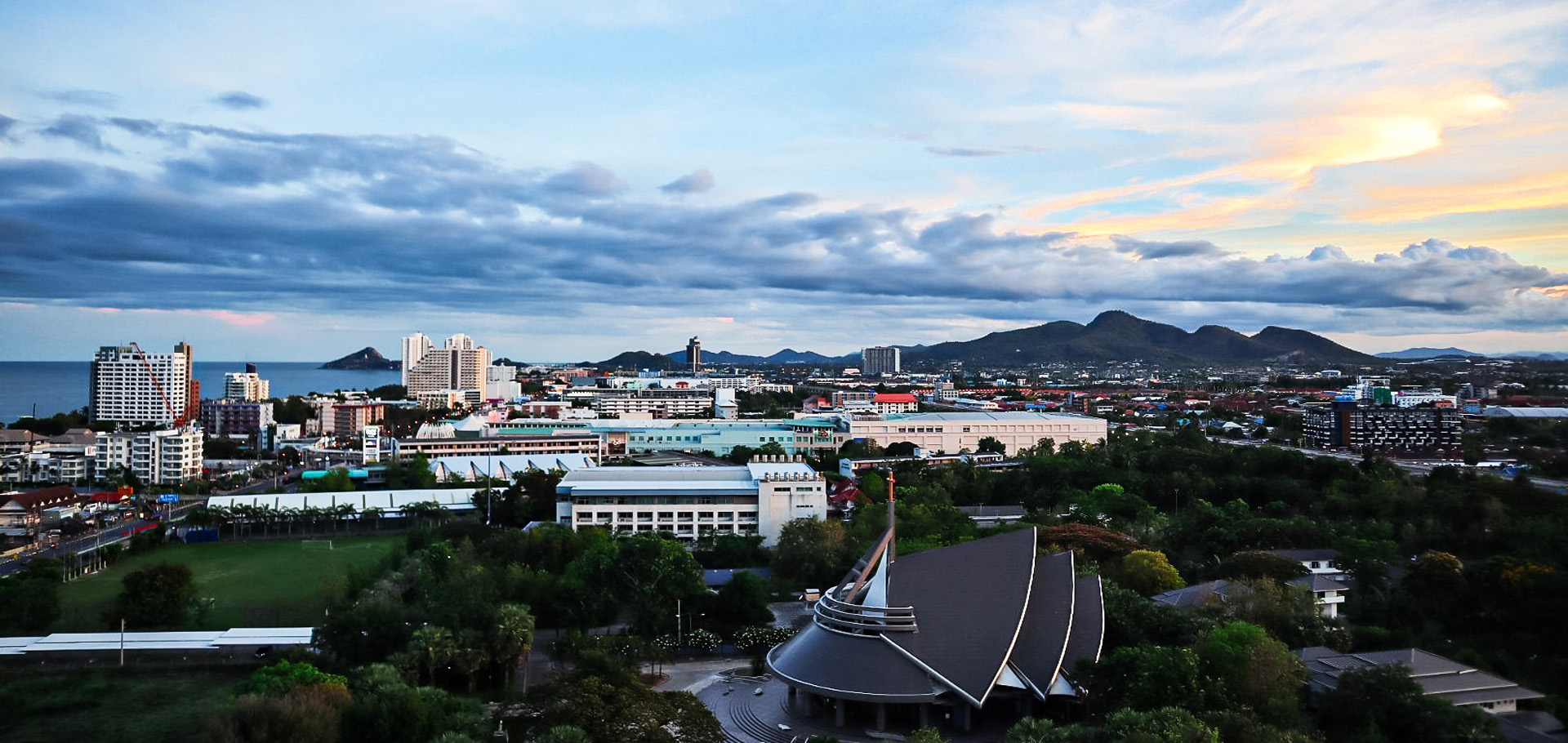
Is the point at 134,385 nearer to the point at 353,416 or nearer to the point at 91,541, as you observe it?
the point at 353,416

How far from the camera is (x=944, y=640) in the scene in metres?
22.0

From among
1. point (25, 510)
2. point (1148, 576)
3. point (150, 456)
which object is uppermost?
point (150, 456)

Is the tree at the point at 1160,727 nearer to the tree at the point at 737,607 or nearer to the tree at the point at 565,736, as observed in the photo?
the tree at the point at 565,736

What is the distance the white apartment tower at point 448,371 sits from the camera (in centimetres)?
13712

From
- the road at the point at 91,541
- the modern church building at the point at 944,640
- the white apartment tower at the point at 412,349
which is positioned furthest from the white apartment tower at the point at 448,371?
the modern church building at the point at 944,640

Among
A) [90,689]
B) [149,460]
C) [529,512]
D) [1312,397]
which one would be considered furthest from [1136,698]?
[1312,397]

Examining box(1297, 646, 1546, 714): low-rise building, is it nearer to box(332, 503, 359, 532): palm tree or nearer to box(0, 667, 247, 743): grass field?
box(0, 667, 247, 743): grass field

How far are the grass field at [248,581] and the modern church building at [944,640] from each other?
15624 millimetres

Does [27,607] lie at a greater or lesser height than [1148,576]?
lesser

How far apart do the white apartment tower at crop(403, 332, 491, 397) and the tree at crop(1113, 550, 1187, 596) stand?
117 m

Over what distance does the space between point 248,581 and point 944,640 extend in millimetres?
26460

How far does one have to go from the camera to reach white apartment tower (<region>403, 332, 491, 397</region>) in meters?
137

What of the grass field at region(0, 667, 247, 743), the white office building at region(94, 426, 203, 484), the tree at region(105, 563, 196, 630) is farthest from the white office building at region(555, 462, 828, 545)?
the white office building at region(94, 426, 203, 484)

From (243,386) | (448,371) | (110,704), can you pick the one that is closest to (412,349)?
(448,371)
